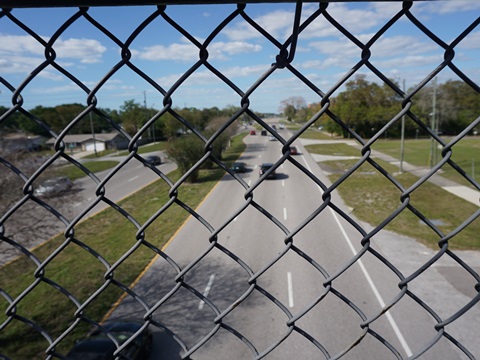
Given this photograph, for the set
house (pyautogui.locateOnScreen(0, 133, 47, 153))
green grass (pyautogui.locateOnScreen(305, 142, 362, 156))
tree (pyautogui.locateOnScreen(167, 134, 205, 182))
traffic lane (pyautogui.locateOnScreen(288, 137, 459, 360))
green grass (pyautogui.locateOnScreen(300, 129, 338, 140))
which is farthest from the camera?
green grass (pyautogui.locateOnScreen(300, 129, 338, 140))

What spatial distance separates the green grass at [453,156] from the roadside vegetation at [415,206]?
107 inches

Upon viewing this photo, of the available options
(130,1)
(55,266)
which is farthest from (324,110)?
(55,266)

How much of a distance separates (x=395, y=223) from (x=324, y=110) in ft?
46.0

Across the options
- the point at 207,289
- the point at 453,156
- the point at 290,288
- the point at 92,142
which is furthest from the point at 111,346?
the point at 92,142

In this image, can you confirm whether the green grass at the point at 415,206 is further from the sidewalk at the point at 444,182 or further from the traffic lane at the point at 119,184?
the traffic lane at the point at 119,184

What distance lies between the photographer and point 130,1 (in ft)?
3.62

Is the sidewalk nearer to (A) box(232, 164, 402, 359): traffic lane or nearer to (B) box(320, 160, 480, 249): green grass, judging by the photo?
(B) box(320, 160, 480, 249): green grass

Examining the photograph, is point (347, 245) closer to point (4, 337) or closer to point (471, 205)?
point (471, 205)

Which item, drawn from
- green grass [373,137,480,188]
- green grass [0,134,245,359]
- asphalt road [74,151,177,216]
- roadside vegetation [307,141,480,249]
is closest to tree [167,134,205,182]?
green grass [0,134,245,359]

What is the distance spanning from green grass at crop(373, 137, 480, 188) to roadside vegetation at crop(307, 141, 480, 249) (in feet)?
8.91

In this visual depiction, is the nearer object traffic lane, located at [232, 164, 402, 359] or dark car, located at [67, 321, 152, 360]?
dark car, located at [67, 321, 152, 360]

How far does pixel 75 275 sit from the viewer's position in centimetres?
1013

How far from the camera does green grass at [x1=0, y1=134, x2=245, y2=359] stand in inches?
299

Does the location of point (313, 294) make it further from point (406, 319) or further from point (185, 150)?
point (185, 150)
